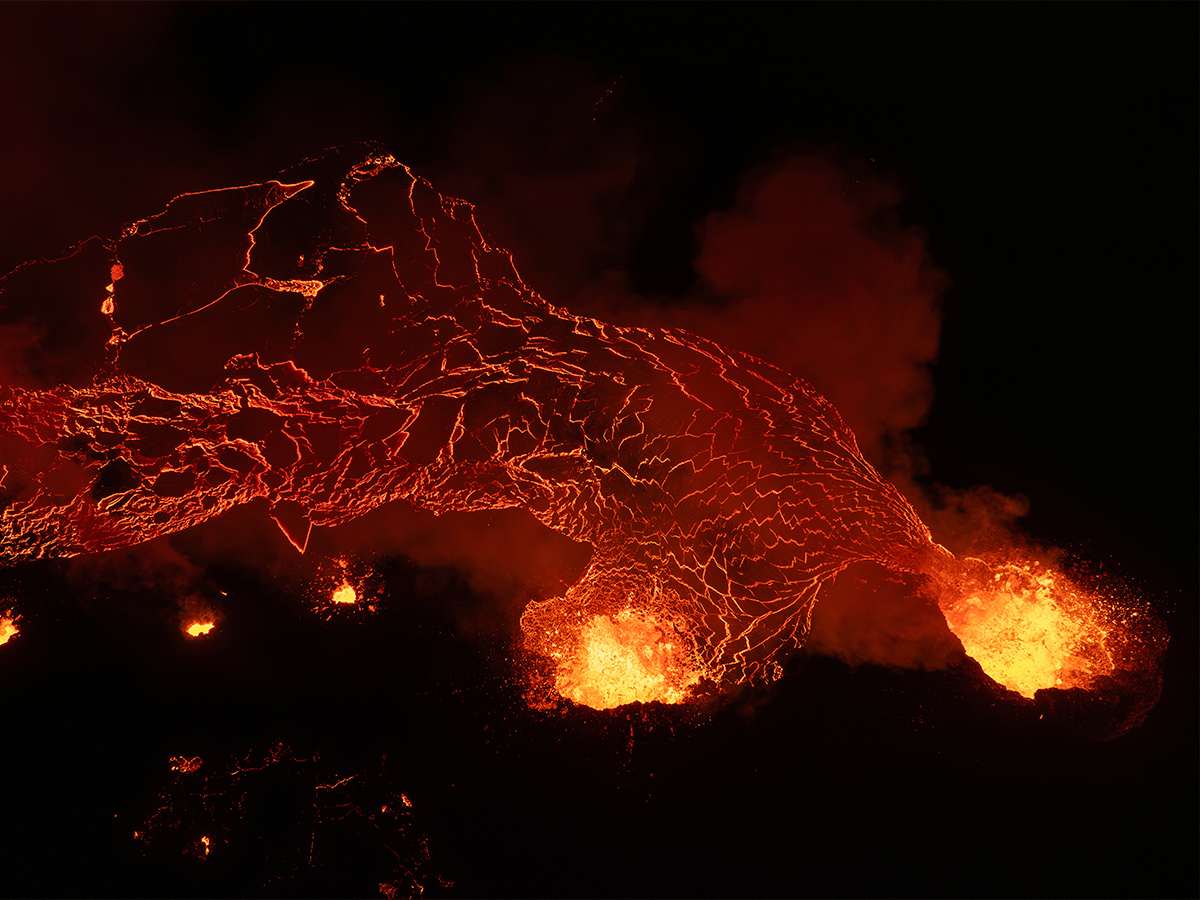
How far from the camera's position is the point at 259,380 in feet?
6.66

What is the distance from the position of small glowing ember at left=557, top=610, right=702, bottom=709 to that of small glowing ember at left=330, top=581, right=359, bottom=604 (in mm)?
753

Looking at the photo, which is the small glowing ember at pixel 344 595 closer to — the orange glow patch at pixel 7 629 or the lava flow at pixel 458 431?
the lava flow at pixel 458 431

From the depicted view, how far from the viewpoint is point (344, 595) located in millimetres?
2172

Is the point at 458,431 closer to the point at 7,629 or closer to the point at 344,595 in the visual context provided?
the point at 344,595

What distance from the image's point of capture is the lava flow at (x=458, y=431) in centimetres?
199

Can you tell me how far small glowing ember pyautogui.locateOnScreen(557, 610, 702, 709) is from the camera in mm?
2080

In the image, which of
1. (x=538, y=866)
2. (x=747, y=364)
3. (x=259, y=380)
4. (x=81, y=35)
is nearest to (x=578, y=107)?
(x=747, y=364)

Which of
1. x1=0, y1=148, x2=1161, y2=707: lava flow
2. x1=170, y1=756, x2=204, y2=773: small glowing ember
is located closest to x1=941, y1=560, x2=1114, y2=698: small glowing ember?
x1=0, y1=148, x2=1161, y2=707: lava flow

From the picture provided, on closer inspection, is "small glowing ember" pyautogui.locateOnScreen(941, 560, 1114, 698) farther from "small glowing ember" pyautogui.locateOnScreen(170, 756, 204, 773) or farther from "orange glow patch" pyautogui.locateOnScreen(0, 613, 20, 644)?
"orange glow patch" pyautogui.locateOnScreen(0, 613, 20, 644)

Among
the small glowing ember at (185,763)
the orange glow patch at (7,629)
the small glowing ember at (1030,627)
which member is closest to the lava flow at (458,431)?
the small glowing ember at (1030,627)

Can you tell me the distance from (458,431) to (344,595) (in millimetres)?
696

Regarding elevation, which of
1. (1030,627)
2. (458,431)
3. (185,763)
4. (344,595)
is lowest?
(185,763)

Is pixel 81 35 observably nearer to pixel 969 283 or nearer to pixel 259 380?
pixel 259 380

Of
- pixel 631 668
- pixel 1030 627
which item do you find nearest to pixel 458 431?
pixel 631 668
